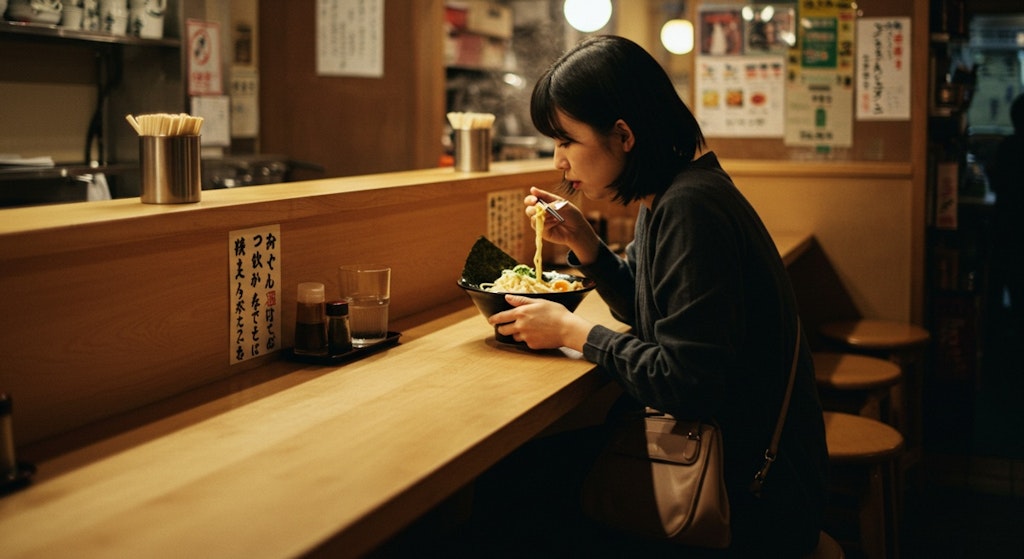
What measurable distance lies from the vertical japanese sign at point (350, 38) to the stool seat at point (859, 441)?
10.7 feet

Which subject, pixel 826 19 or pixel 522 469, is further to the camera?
pixel 826 19

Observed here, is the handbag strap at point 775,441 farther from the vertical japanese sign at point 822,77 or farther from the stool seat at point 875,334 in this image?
the vertical japanese sign at point 822,77

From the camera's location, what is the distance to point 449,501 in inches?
103

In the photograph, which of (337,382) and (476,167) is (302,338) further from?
(476,167)

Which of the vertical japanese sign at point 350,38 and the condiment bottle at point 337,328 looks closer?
the condiment bottle at point 337,328

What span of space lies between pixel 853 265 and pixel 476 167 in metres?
2.10

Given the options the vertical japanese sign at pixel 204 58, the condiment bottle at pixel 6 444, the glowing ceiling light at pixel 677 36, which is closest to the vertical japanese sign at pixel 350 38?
the vertical japanese sign at pixel 204 58

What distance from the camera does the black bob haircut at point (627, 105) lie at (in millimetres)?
1930

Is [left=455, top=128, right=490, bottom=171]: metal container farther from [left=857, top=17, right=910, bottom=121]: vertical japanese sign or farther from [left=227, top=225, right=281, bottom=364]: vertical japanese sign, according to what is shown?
[left=857, top=17, right=910, bottom=121]: vertical japanese sign

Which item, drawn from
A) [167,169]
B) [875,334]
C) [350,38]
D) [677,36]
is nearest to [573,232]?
[167,169]

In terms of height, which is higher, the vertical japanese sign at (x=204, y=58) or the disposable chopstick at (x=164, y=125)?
the vertical japanese sign at (x=204, y=58)

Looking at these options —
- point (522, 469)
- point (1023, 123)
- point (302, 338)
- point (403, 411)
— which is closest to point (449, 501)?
point (522, 469)

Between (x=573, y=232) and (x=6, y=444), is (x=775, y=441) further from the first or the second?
(x=6, y=444)

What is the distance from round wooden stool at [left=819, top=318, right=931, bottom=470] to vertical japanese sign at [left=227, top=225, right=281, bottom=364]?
2.55 meters
